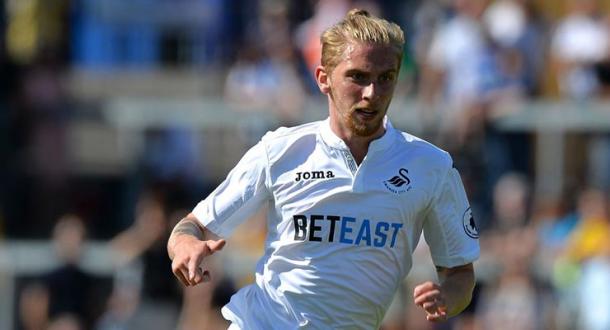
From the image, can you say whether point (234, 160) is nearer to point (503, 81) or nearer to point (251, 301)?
point (503, 81)

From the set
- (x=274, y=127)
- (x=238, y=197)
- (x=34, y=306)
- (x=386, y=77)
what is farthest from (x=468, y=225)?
(x=34, y=306)

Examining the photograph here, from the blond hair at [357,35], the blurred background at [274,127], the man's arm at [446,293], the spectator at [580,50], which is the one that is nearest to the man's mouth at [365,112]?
the blond hair at [357,35]

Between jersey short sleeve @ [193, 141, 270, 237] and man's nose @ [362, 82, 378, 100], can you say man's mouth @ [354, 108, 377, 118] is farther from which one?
jersey short sleeve @ [193, 141, 270, 237]

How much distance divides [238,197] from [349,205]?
490 mm

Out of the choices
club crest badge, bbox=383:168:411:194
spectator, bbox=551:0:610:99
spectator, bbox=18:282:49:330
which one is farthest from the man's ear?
spectator, bbox=18:282:49:330

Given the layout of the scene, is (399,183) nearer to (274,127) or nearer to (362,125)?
(362,125)

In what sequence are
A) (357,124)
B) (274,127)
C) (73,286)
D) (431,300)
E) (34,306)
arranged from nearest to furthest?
1. (431,300)
2. (357,124)
3. (73,286)
4. (274,127)
5. (34,306)

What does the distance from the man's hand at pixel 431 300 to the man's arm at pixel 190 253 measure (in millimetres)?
783

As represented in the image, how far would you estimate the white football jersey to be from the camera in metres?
6.04

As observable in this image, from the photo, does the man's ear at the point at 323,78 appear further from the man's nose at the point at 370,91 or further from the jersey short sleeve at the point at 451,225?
the jersey short sleeve at the point at 451,225

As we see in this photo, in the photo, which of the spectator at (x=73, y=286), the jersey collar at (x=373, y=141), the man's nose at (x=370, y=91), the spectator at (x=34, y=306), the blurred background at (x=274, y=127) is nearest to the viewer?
the man's nose at (x=370, y=91)

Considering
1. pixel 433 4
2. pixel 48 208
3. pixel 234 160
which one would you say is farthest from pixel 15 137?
pixel 433 4

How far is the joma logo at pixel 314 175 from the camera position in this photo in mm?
6082

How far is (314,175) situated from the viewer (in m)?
6.10
